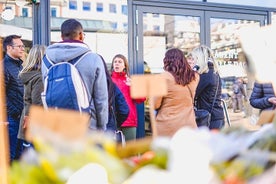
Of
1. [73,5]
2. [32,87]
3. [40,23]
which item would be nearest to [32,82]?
[32,87]

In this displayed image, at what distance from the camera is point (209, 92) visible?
3.51 metres

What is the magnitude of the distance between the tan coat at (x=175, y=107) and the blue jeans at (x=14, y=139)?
1.12 m

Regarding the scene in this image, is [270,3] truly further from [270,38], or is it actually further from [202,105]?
[270,38]

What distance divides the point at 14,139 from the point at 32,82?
0.71m

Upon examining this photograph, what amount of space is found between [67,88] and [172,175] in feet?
5.07

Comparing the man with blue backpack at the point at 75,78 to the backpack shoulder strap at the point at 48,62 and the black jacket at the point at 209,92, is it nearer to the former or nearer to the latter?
the backpack shoulder strap at the point at 48,62

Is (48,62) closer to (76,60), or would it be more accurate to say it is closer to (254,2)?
→ (76,60)

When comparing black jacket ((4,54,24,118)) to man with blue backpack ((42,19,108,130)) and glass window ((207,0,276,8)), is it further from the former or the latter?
glass window ((207,0,276,8))

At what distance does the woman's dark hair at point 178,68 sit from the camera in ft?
9.80

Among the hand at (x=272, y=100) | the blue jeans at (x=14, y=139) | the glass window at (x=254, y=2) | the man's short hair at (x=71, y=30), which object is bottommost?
the blue jeans at (x=14, y=139)

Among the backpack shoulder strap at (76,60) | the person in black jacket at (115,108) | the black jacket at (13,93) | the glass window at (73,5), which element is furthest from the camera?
the glass window at (73,5)

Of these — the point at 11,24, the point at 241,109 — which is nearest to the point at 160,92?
the point at 11,24

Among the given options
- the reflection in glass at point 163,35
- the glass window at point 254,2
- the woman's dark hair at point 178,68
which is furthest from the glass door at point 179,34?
the woman's dark hair at point 178,68

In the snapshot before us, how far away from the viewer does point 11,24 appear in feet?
13.7
